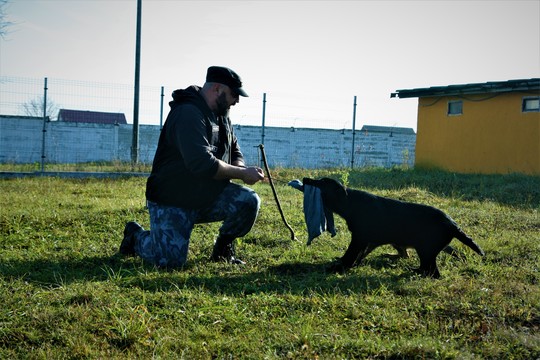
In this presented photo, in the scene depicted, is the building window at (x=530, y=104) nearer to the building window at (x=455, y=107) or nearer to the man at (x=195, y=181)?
the building window at (x=455, y=107)

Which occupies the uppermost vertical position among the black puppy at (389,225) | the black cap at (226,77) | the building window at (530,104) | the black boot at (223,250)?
the building window at (530,104)

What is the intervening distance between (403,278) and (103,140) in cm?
2657

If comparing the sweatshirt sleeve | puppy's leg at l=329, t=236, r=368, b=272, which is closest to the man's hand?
the sweatshirt sleeve

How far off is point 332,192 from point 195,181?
1286 mm

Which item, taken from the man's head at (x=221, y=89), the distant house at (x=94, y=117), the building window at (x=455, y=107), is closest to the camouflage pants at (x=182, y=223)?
the man's head at (x=221, y=89)

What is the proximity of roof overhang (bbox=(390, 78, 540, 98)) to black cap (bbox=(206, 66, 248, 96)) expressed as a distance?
1370cm

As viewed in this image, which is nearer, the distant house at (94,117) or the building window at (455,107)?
the building window at (455,107)

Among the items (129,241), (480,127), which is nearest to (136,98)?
(480,127)

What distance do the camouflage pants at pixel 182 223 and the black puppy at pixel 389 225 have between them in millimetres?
664

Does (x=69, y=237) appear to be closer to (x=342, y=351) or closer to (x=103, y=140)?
(x=342, y=351)

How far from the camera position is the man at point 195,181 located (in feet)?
16.8

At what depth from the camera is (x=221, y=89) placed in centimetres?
536

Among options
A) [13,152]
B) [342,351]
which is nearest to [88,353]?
[342,351]

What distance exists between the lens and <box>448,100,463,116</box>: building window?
62.3 feet
